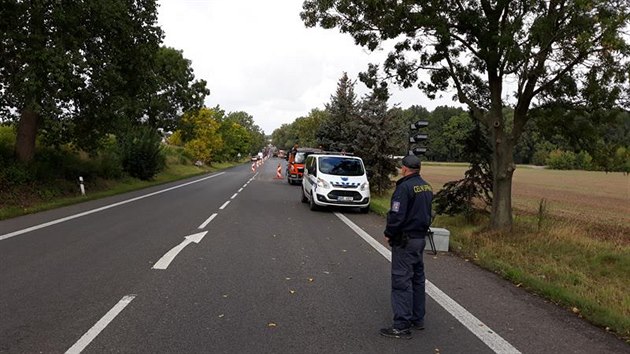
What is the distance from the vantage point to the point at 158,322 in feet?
15.7

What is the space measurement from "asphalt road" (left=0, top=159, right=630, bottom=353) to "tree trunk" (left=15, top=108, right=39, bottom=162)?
883cm

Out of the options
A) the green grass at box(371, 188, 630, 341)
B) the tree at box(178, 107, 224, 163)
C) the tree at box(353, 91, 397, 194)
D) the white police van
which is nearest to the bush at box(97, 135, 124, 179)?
the white police van

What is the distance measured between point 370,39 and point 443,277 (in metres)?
8.00

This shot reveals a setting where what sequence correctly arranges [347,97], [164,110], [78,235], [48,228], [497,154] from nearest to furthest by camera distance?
[78,235], [48,228], [497,154], [347,97], [164,110]

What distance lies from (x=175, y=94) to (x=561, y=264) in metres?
43.2

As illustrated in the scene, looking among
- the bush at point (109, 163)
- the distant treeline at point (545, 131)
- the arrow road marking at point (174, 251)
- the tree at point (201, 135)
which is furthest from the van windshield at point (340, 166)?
the tree at point (201, 135)

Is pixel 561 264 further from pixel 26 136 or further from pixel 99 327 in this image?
pixel 26 136

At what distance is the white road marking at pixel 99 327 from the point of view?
409 centimetres

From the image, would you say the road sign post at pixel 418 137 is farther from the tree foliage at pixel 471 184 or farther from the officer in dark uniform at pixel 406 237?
the officer in dark uniform at pixel 406 237

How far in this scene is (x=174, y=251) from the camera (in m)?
8.47

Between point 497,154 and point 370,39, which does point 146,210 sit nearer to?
point 370,39

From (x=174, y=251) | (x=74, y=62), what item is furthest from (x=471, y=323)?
(x=74, y=62)

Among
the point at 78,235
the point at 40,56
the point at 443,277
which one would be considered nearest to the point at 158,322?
the point at 443,277

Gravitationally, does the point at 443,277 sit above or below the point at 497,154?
below
